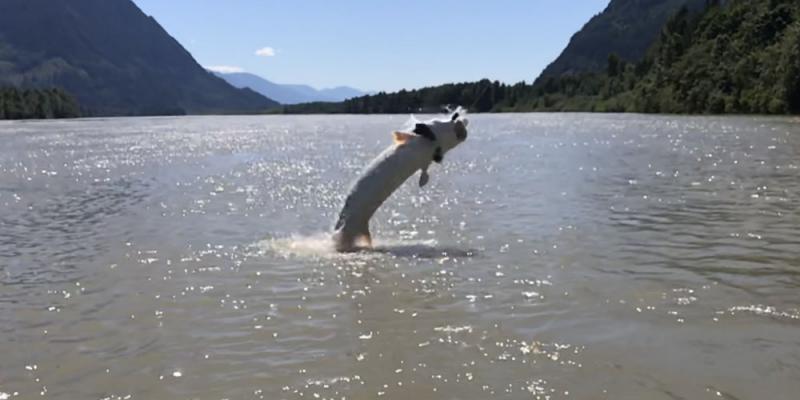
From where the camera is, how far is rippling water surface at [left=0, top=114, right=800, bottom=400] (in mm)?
8094

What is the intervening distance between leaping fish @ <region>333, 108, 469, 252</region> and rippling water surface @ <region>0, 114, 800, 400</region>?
61cm

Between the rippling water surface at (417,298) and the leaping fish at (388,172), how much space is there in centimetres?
61

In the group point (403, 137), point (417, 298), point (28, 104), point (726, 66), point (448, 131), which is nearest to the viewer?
point (417, 298)

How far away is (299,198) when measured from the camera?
26.3 m

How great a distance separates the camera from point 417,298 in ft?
37.3

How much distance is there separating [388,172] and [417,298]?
4.44 m

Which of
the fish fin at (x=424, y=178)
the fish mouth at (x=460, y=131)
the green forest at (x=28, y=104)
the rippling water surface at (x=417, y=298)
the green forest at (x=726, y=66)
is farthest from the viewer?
the green forest at (x=28, y=104)

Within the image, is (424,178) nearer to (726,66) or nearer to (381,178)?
(381,178)

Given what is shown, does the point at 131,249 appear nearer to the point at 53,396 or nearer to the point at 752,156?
the point at 53,396

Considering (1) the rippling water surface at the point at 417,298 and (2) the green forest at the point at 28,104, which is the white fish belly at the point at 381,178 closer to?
(1) the rippling water surface at the point at 417,298

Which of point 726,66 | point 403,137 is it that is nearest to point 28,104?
point 726,66

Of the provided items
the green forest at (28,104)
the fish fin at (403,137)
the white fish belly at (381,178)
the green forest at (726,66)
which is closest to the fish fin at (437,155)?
the white fish belly at (381,178)

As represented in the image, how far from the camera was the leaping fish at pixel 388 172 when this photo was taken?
15.3 metres

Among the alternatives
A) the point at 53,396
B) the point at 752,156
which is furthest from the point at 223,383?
the point at 752,156
